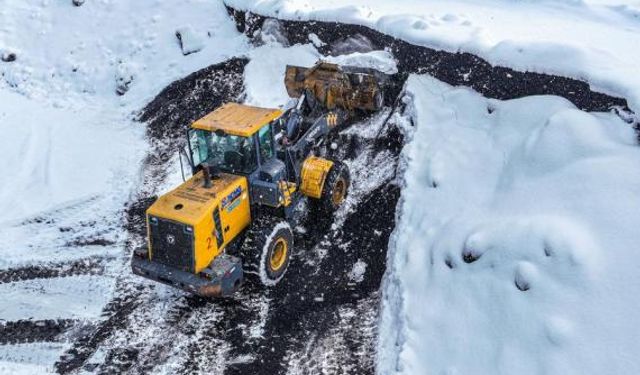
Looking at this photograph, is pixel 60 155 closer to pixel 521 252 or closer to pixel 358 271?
pixel 358 271

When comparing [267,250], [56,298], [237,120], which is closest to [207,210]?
[267,250]

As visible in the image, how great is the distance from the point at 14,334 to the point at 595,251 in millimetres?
8552

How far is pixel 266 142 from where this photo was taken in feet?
31.4

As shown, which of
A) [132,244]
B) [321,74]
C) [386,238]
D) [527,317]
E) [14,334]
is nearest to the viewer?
[527,317]

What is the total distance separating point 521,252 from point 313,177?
397 centimetres

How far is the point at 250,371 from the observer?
26.2 ft

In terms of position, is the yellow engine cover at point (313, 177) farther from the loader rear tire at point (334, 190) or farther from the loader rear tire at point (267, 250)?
the loader rear tire at point (267, 250)

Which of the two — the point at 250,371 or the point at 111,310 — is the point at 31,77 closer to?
the point at 111,310

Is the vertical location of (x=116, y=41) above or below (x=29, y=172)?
above

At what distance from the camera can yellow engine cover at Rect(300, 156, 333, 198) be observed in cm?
1033

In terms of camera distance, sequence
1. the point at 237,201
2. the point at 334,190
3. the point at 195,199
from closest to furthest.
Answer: the point at 195,199 → the point at 237,201 → the point at 334,190

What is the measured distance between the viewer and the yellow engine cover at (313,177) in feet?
33.9

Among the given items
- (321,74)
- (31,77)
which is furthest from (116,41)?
(321,74)

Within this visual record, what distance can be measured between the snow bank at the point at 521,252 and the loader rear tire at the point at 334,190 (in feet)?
3.99
